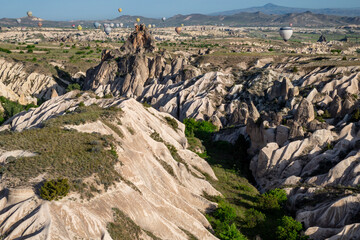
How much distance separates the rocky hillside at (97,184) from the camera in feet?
56.9

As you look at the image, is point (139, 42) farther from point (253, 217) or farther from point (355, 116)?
point (253, 217)

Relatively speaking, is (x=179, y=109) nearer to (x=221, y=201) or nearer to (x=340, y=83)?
(x=340, y=83)

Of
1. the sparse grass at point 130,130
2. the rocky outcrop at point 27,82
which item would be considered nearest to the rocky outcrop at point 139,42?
the rocky outcrop at point 27,82

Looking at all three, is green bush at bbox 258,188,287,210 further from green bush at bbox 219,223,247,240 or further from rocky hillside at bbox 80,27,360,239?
green bush at bbox 219,223,247,240

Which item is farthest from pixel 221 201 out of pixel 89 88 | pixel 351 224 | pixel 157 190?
pixel 89 88

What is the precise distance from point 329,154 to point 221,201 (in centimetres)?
1489

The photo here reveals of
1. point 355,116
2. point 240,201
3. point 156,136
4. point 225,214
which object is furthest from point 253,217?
point 355,116

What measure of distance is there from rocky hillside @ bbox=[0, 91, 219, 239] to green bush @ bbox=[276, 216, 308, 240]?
19.1ft

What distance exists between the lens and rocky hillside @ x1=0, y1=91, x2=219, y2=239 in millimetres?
17328

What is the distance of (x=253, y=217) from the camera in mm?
29547

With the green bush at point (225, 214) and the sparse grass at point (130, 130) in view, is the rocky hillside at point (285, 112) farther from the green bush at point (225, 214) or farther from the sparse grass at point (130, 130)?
the sparse grass at point (130, 130)

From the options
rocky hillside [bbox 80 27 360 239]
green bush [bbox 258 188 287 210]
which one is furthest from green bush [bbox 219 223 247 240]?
green bush [bbox 258 188 287 210]

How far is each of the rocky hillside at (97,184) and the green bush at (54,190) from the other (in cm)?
33

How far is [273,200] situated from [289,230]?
4878mm
